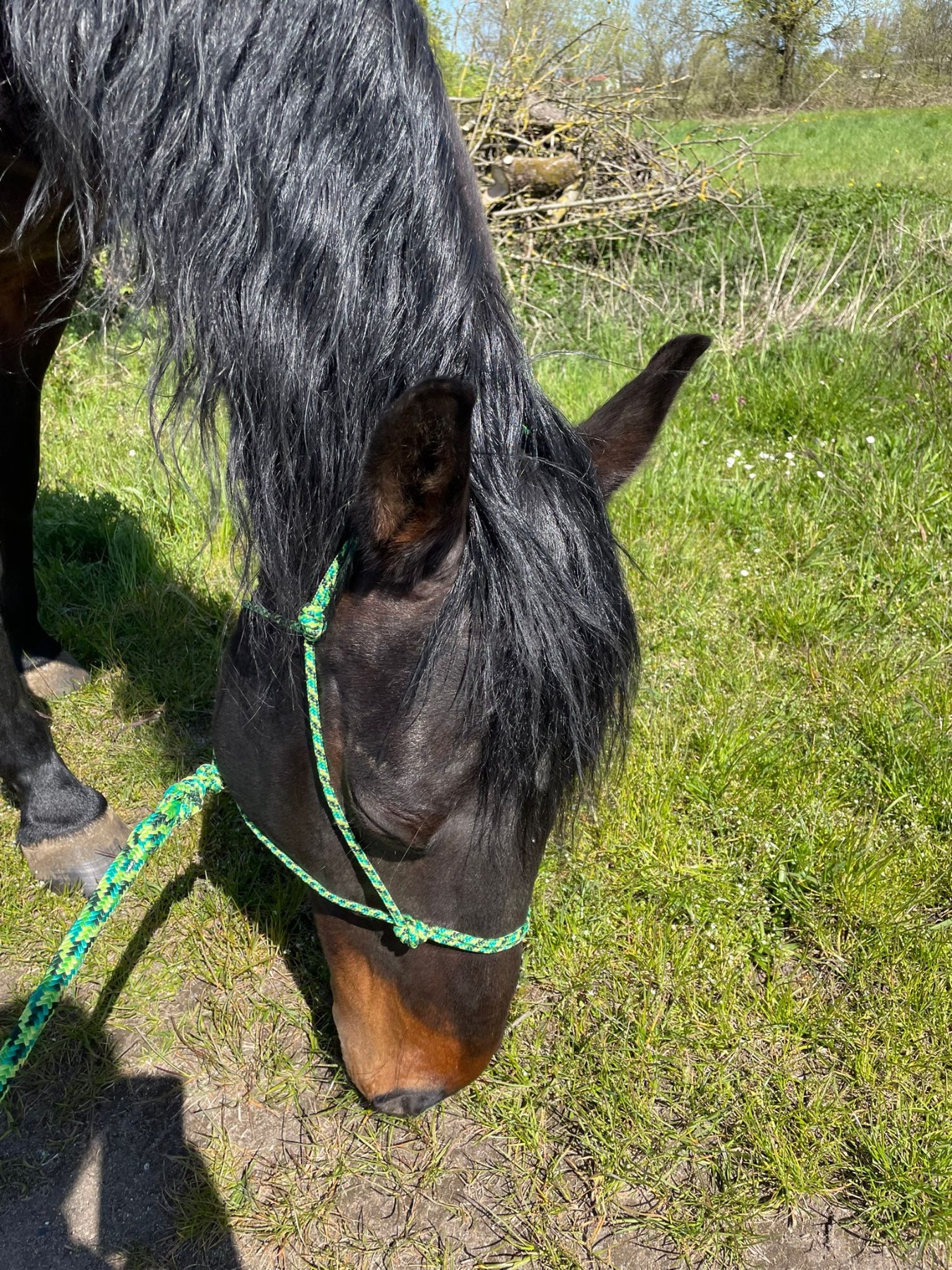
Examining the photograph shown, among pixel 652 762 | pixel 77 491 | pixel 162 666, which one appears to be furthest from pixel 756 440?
pixel 77 491

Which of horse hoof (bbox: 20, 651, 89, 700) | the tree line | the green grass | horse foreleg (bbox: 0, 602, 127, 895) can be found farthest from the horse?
the green grass

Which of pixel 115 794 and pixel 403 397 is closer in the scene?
pixel 403 397

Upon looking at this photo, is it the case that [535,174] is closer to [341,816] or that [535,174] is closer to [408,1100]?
[341,816]

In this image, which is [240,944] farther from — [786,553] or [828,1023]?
[786,553]

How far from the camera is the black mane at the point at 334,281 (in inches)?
43.8

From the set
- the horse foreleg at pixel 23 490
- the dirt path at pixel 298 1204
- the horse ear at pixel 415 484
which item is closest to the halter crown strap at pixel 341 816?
the horse ear at pixel 415 484

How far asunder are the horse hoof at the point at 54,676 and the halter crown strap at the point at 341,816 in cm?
198

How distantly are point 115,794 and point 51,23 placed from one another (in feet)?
6.63

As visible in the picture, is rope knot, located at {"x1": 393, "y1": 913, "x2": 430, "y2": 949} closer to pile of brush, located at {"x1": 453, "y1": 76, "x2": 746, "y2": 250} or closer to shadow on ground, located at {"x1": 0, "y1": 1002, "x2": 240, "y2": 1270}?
shadow on ground, located at {"x1": 0, "y1": 1002, "x2": 240, "y2": 1270}

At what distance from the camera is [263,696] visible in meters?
1.37

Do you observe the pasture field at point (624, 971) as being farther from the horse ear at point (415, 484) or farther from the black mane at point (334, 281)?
the horse ear at point (415, 484)

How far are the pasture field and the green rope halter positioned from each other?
323 millimetres

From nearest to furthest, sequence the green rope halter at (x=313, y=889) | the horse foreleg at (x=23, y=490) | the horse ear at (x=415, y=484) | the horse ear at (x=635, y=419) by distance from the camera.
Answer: the horse ear at (x=415, y=484) → the green rope halter at (x=313, y=889) → the horse ear at (x=635, y=419) → the horse foreleg at (x=23, y=490)

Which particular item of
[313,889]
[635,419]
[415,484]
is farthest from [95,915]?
[635,419]
